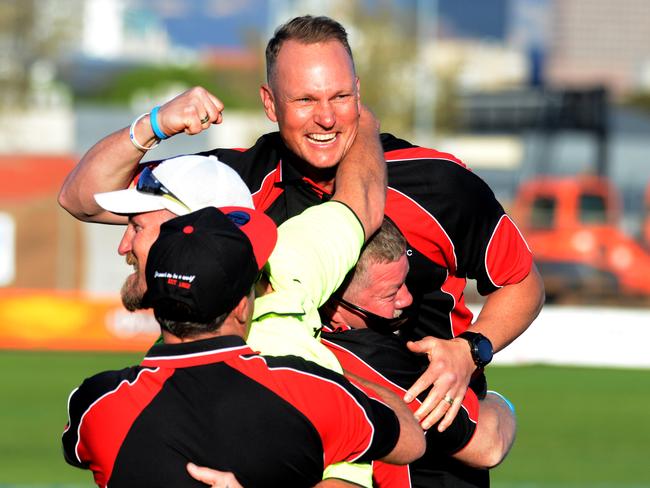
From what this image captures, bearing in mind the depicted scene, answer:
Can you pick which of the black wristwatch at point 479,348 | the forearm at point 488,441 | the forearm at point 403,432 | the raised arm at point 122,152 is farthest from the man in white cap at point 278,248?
the forearm at point 488,441

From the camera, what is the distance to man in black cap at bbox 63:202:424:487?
11.7ft

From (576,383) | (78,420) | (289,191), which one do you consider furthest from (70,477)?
(576,383)

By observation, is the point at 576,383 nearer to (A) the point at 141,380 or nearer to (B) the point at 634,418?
(B) the point at 634,418

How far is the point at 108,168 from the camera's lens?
4.66 metres

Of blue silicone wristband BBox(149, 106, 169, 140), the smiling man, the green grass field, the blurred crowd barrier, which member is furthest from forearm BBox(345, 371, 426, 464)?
the blurred crowd barrier

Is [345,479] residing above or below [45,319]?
above

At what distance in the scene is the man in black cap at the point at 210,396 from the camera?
11.7 ft

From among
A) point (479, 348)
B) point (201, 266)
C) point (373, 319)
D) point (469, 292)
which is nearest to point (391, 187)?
point (373, 319)

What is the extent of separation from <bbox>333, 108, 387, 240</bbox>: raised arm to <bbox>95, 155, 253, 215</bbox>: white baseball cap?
19.0 inches

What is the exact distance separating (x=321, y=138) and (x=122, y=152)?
2.38 feet

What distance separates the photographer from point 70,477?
10375mm

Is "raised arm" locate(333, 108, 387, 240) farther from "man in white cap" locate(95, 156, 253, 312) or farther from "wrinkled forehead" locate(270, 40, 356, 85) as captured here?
"man in white cap" locate(95, 156, 253, 312)

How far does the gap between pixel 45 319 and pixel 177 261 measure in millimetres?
16040

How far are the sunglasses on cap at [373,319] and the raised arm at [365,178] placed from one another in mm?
372
